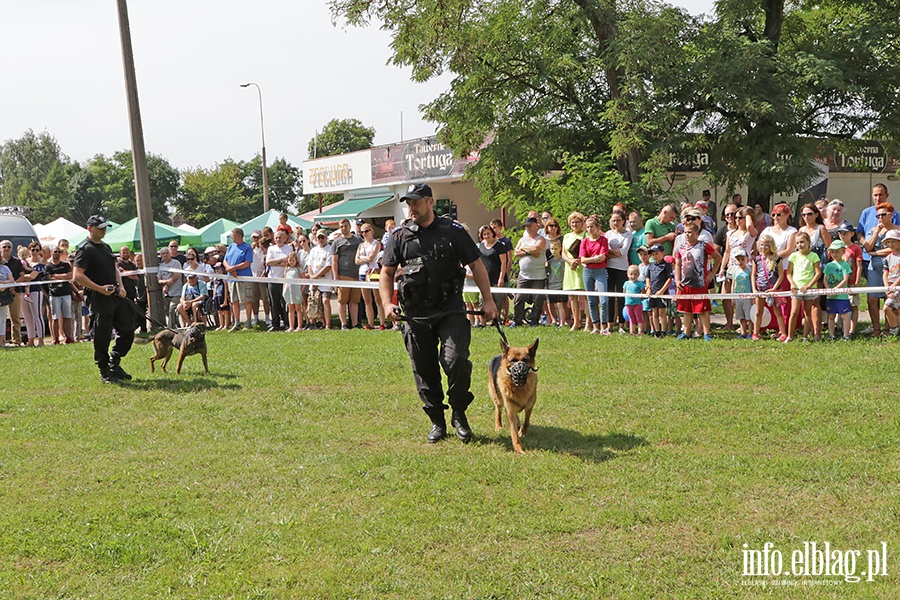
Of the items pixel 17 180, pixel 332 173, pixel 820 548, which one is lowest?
pixel 820 548

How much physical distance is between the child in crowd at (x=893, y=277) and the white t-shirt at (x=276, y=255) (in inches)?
408

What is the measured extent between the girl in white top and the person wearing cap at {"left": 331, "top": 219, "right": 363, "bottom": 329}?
211 millimetres

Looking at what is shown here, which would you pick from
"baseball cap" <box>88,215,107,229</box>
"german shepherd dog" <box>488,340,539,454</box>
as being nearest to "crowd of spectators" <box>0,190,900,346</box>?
"baseball cap" <box>88,215,107,229</box>

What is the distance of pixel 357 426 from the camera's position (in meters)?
8.03

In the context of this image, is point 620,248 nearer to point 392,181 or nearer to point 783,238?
point 783,238

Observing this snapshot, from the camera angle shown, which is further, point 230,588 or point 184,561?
point 184,561

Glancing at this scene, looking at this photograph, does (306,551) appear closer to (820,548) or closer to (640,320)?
(820,548)

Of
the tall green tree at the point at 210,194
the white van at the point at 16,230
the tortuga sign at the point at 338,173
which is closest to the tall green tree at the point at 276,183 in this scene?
the tall green tree at the point at 210,194

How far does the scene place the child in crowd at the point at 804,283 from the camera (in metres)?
11.4

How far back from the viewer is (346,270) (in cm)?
1634

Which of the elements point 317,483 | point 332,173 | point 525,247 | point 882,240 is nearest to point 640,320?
point 525,247

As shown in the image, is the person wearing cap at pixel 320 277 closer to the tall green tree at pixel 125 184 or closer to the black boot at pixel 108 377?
the black boot at pixel 108 377

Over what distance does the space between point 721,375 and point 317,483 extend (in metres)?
5.36

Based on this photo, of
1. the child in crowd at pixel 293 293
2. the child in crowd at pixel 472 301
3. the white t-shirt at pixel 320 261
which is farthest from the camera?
the child in crowd at pixel 293 293
